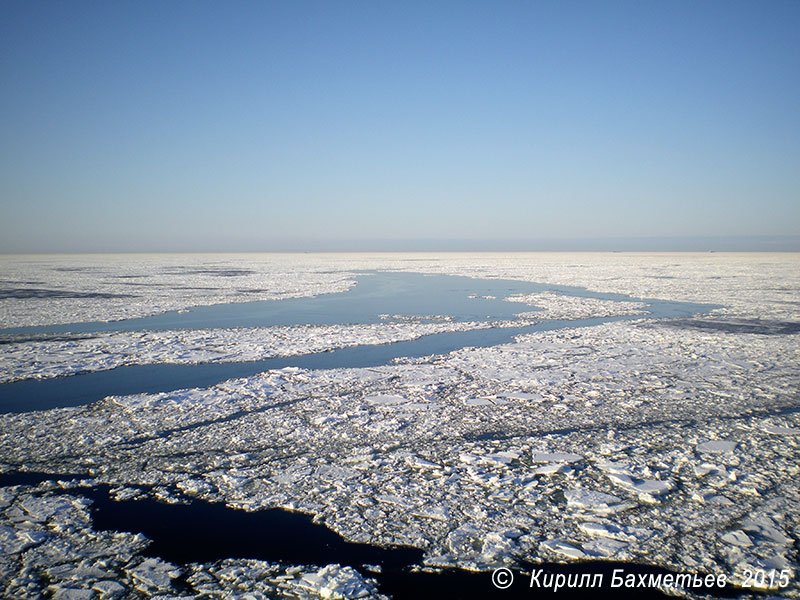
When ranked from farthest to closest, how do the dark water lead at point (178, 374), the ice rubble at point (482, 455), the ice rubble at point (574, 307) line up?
the ice rubble at point (574, 307) → the dark water lead at point (178, 374) → the ice rubble at point (482, 455)

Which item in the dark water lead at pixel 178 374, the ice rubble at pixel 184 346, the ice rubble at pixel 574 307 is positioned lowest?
the dark water lead at pixel 178 374

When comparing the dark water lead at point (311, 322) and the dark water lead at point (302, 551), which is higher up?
the dark water lead at point (302, 551)

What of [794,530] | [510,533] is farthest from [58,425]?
[794,530]

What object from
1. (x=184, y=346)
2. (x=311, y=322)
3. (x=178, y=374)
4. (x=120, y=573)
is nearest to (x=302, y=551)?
(x=120, y=573)

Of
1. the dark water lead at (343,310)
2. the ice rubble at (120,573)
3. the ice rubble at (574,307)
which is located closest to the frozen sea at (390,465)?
the ice rubble at (120,573)

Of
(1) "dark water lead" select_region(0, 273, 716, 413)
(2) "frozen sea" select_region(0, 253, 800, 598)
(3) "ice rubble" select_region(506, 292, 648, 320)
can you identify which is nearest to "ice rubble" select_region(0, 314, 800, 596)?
(2) "frozen sea" select_region(0, 253, 800, 598)

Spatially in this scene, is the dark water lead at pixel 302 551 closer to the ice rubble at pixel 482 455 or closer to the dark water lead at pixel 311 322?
the ice rubble at pixel 482 455
